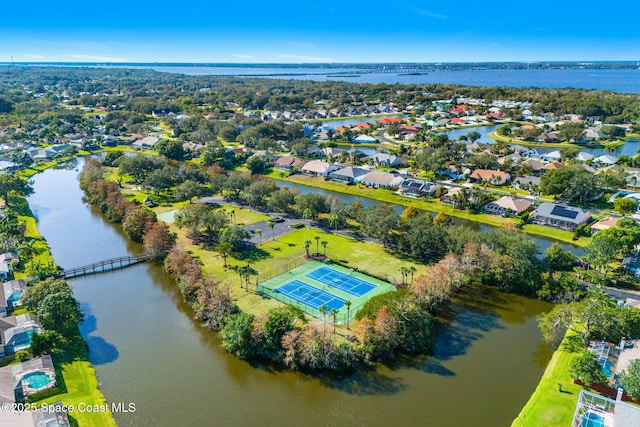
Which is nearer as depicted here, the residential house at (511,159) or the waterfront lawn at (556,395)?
Result: the waterfront lawn at (556,395)

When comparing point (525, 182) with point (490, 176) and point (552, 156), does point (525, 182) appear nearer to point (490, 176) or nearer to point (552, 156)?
point (490, 176)

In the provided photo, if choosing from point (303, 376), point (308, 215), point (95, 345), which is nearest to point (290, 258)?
point (308, 215)

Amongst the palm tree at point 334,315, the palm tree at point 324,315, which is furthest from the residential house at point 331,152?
the palm tree at point 324,315

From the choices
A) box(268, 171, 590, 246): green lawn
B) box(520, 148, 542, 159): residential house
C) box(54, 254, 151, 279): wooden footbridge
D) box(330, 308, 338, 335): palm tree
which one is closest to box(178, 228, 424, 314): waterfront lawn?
box(330, 308, 338, 335): palm tree

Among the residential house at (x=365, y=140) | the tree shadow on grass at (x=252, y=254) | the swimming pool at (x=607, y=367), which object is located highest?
the residential house at (x=365, y=140)

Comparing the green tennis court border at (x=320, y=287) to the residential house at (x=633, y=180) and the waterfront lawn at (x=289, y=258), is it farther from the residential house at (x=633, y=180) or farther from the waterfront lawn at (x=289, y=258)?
the residential house at (x=633, y=180)

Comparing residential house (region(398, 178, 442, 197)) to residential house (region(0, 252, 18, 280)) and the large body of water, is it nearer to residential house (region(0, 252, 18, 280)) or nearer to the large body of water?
the large body of water
